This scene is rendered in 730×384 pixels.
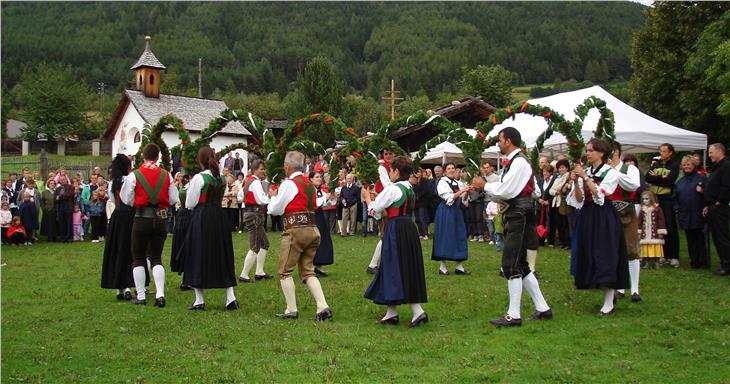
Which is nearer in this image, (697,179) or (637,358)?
(637,358)

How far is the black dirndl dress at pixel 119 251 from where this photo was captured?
995cm

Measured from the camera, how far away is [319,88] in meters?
65.4

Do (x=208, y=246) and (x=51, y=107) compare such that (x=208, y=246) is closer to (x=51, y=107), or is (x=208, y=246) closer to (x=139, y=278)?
(x=139, y=278)

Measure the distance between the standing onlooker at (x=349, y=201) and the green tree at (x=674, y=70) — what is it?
13093mm

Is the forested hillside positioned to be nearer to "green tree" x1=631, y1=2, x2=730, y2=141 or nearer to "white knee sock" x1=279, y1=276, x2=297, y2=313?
"green tree" x1=631, y1=2, x2=730, y2=141

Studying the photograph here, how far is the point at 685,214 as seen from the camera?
42.8 feet

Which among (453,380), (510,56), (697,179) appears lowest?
(453,380)

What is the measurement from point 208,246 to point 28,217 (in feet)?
40.9

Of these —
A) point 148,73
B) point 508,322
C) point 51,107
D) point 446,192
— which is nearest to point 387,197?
point 508,322

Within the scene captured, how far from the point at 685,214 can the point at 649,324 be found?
575cm

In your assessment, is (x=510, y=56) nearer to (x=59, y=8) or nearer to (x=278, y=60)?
(x=278, y=60)

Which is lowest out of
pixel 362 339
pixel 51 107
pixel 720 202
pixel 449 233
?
pixel 362 339

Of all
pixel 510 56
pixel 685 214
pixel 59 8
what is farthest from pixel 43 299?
pixel 59 8

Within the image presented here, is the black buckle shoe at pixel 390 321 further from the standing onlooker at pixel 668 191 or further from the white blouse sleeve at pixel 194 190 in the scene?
the standing onlooker at pixel 668 191
